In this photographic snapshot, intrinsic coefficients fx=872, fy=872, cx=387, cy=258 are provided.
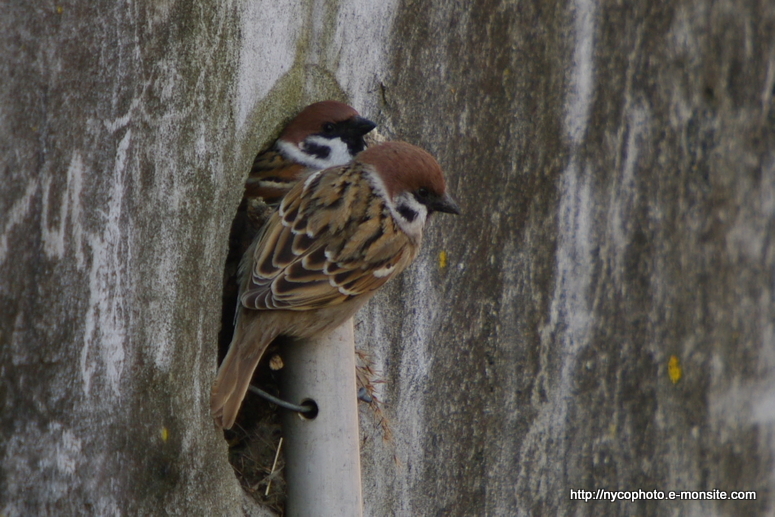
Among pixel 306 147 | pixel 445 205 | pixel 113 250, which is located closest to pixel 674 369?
pixel 445 205

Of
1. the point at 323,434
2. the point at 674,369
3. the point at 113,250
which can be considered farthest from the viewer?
the point at 674,369

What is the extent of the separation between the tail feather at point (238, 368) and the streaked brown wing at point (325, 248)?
0.24ft

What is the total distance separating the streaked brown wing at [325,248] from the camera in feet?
6.95

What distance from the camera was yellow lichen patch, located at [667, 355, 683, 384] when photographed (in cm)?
369

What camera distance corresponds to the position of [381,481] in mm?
2617

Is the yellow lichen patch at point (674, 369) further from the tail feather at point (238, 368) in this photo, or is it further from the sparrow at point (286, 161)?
the tail feather at point (238, 368)

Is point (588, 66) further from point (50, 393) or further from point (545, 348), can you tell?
point (50, 393)

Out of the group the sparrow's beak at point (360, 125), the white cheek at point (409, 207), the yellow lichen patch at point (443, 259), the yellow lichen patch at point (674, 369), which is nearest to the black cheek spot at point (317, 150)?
the sparrow's beak at point (360, 125)

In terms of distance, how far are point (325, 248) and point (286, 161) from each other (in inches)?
15.6

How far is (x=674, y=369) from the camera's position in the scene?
12.2ft

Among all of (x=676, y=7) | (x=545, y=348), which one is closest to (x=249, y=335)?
(x=545, y=348)

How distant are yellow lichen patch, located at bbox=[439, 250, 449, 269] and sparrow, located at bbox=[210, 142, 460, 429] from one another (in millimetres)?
309

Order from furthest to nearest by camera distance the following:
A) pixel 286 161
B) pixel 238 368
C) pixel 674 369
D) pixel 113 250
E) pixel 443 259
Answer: pixel 674 369 → pixel 443 259 → pixel 286 161 → pixel 238 368 → pixel 113 250

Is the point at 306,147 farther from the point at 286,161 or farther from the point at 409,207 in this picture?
the point at 409,207
